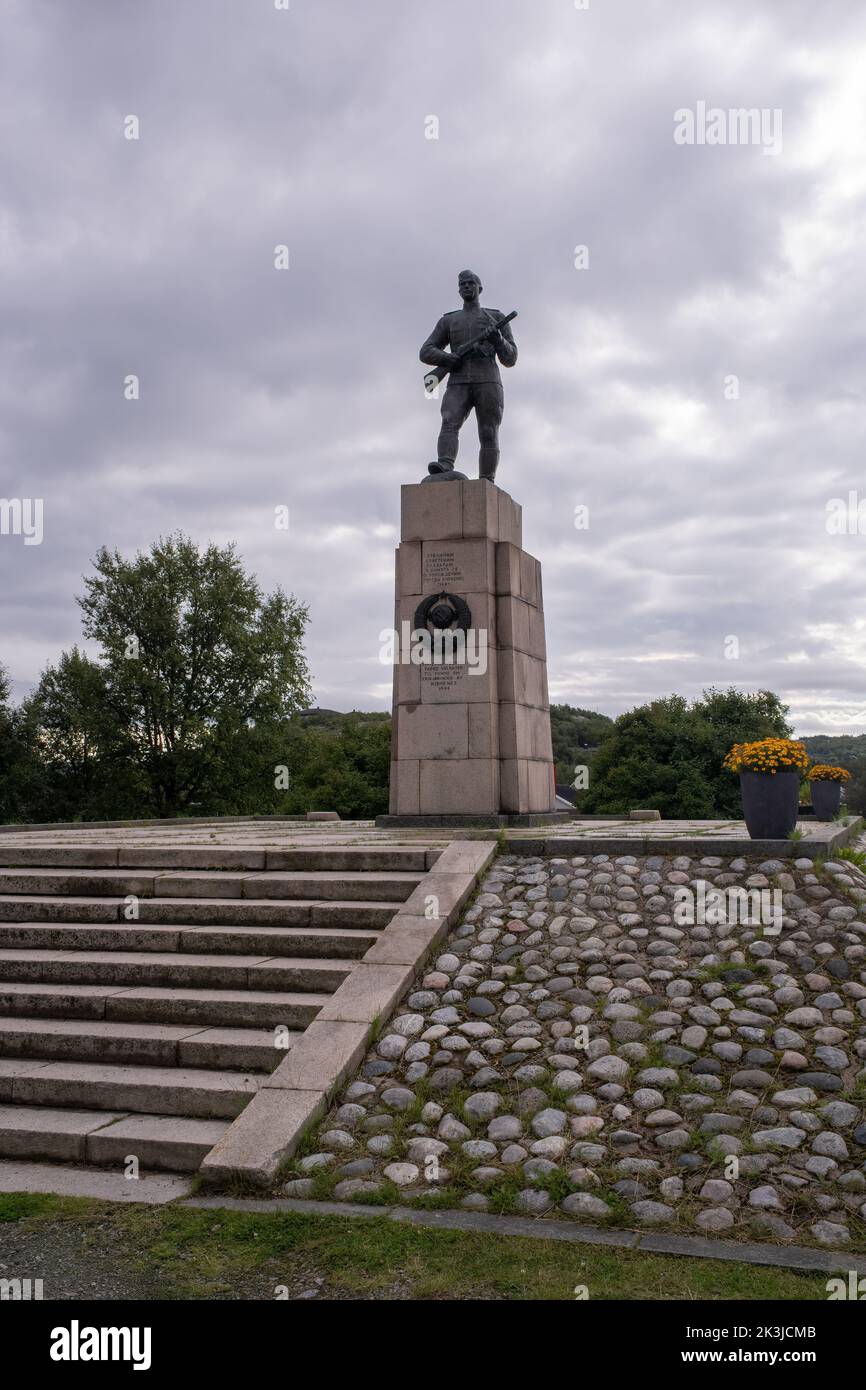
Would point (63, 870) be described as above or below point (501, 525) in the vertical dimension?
below

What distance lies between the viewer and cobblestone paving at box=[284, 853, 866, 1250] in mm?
5207

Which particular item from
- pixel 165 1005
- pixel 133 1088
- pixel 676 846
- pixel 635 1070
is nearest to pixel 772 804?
pixel 676 846

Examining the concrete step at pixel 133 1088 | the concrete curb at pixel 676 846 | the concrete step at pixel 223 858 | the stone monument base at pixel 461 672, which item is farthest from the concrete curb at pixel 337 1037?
the stone monument base at pixel 461 672

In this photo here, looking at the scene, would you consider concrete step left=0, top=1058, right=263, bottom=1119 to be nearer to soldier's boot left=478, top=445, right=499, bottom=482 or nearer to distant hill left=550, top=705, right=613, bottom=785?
soldier's boot left=478, top=445, right=499, bottom=482

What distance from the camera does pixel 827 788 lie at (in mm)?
13555

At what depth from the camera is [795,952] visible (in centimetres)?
699

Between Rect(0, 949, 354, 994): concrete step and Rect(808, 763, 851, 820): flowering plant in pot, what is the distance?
7931 mm

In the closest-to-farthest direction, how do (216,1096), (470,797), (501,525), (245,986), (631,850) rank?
(216,1096) < (245,986) < (631,850) < (470,797) < (501,525)

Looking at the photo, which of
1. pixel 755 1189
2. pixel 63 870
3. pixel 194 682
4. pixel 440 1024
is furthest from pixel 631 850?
pixel 194 682

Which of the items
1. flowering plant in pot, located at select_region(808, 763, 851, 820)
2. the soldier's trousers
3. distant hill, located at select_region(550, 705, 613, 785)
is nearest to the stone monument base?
the soldier's trousers

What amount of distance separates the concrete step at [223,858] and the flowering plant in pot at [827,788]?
638cm

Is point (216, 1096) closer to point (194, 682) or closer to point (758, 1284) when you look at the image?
point (758, 1284)

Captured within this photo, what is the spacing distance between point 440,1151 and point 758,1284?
1.83 metres

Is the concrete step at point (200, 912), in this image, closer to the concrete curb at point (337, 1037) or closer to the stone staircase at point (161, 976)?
the stone staircase at point (161, 976)
